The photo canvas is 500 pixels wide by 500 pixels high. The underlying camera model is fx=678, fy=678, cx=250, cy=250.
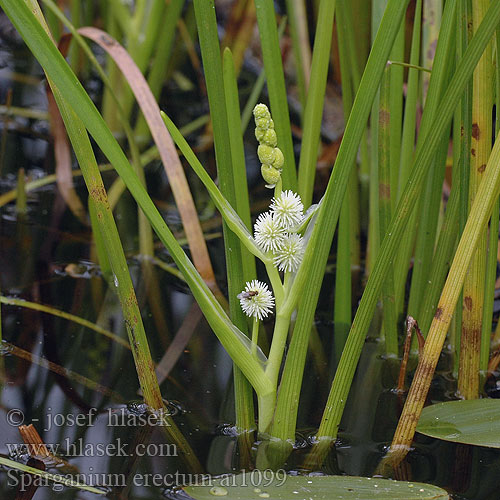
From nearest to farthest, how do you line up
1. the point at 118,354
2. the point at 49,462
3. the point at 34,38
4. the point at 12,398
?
1. the point at 34,38
2. the point at 49,462
3. the point at 12,398
4. the point at 118,354

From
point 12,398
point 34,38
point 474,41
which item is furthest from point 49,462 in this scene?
point 474,41

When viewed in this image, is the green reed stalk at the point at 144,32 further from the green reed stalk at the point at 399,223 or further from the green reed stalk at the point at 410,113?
the green reed stalk at the point at 399,223

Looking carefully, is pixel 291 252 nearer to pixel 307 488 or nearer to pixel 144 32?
pixel 307 488

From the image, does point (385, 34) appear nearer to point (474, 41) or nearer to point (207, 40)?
point (474, 41)

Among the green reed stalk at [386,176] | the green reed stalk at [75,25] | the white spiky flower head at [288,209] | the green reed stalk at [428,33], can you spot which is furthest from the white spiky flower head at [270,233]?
the green reed stalk at [75,25]

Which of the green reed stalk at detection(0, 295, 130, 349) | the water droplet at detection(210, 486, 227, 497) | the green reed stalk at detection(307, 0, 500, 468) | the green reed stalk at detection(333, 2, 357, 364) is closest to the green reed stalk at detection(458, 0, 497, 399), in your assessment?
the green reed stalk at detection(307, 0, 500, 468)

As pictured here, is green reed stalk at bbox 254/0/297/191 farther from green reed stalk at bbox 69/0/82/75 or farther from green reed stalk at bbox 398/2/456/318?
green reed stalk at bbox 69/0/82/75
